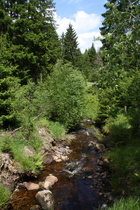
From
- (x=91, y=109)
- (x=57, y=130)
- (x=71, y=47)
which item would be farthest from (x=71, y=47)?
(x=57, y=130)

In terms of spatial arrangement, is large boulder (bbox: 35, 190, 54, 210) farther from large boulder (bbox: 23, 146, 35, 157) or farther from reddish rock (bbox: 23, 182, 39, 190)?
large boulder (bbox: 23, 146, 35, 157)

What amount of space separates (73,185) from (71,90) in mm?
8386

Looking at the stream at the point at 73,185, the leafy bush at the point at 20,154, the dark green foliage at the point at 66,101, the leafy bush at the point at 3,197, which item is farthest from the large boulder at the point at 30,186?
the dark green foliage at the point at 66,101

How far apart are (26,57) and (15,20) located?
4600 millimetres

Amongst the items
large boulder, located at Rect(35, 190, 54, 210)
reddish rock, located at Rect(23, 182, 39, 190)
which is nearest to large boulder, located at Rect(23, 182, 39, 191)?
reddish rock, located at Rect(23, 182, 39, 190)

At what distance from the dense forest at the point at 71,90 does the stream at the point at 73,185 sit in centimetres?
73

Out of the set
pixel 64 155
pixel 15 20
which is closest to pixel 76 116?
pixel 64 155

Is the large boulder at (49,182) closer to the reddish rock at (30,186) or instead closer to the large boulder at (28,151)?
the reddish rock at (30,186)

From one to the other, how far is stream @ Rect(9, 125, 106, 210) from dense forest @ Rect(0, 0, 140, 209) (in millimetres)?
727

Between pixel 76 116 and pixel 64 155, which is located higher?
pixel 76 116

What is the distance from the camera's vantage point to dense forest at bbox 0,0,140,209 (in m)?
4.34

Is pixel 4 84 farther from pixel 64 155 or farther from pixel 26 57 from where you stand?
pixel 26 57

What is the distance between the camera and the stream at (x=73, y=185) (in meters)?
5.32

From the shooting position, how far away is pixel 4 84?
8.77 meters
